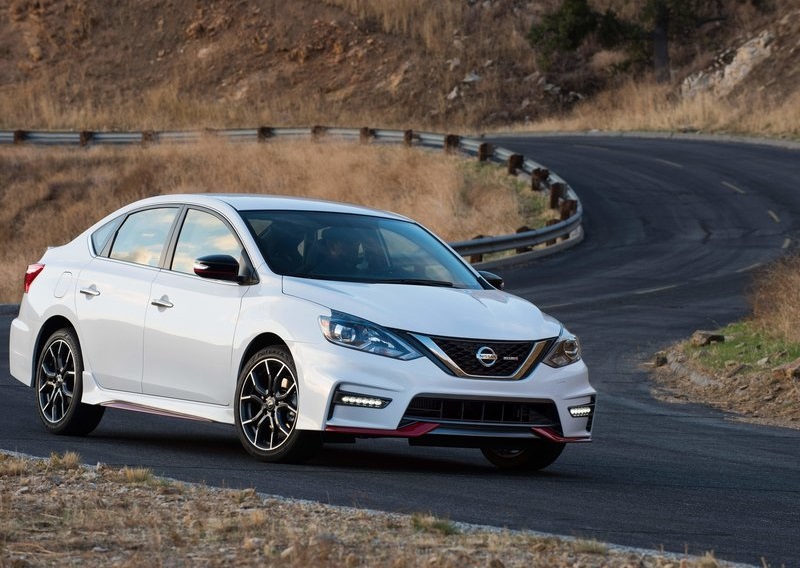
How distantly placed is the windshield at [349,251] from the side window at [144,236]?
71 centimetres

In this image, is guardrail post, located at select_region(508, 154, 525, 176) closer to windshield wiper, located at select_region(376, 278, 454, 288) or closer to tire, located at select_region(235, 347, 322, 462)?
windshield wiper, located at select_region(376, 278, 454, 288)

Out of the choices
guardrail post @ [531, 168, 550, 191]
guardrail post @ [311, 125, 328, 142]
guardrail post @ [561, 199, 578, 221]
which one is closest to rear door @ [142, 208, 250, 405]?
guardrail post @ [561, 199, 578, 221]

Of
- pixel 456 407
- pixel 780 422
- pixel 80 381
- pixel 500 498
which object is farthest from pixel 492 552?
pixel 780 422

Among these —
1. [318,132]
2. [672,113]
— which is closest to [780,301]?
[318,132]

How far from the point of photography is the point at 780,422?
1330 cm

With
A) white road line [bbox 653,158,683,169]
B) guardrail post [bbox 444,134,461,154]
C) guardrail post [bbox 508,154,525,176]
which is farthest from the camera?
guardrail post [bbox 444,134,461,154]

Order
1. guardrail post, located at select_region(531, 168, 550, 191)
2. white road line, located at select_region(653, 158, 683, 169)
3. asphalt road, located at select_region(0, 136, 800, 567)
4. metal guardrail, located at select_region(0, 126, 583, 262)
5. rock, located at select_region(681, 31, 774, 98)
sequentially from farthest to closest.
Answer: rock, located at select_region(681, 31, 774, 98) → white road line, located at select_region(653, 158, 683, 169) → guardrail post, located at select_region(531, 168, 550, 191) → metal guardrail, located at select_region(0, 126, 583, 262) → asphalt road, located at select_region(0, 136, 800, 567)

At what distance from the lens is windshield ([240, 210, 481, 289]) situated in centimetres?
977

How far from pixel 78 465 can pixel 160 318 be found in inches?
66.2

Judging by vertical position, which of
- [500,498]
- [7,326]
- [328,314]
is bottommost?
[7,326]

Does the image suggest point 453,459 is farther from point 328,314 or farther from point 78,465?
point 78,465

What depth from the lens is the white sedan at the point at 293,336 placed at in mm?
8883

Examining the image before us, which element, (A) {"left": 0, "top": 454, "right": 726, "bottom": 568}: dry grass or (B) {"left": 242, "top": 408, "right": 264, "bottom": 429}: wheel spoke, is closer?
(A) {"left": 0, "top": 454, "right": 726, "bottom": 568}: dry grass

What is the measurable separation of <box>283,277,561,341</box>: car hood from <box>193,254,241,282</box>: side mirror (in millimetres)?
346
